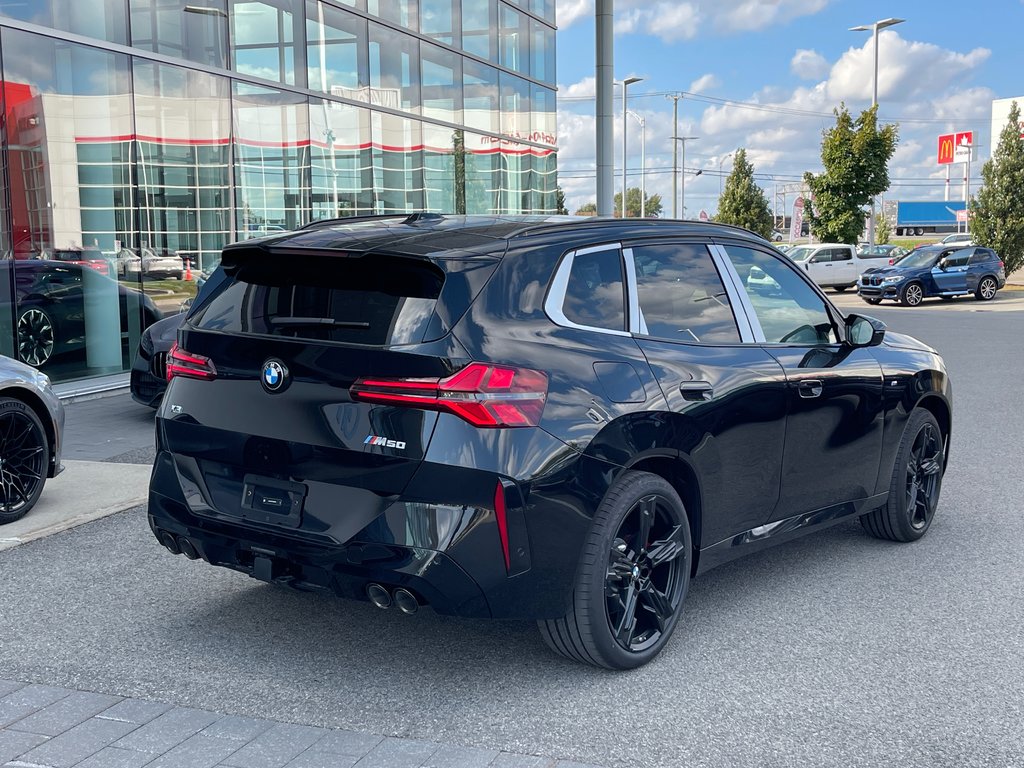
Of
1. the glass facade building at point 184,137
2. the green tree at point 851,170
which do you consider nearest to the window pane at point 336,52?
the glass facade building at point 184,137

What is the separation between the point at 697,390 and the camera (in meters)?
4.49

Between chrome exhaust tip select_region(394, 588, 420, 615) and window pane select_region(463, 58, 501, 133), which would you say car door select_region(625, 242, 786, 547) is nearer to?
chrome exhaust tip select_region(394, 588, 420, 615)

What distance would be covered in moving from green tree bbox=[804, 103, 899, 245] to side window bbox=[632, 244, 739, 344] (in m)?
37.5

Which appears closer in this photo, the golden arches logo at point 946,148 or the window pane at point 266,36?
the window pane at point 266,36

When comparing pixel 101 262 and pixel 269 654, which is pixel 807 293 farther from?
pixel 101 262

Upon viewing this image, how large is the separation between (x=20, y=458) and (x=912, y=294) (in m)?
28.6

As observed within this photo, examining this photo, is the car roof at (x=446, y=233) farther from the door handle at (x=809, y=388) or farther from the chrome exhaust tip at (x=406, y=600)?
the chrome exhaust tip at (x=406, y=600)

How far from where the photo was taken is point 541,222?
454 centimetres

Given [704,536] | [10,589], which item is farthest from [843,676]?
[10,589]

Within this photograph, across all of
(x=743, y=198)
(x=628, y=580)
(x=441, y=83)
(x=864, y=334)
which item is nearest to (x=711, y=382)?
(x=628, y=580)

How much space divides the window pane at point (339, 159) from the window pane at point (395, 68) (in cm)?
77

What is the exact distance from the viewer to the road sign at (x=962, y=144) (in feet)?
315

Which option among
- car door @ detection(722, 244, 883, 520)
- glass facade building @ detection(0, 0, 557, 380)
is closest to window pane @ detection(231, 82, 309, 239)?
glass facade building @ detection(0, 0, 557, 380)

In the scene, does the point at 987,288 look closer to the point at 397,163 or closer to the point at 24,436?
the point at 397,163
